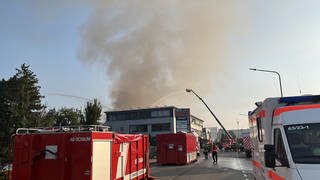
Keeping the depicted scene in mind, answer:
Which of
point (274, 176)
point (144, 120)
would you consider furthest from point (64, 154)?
point (144, 120)

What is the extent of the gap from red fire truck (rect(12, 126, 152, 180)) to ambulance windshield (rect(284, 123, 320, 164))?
5.90 meters

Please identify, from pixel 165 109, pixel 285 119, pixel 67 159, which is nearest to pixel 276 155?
pixel 285 119

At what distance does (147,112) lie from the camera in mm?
127875

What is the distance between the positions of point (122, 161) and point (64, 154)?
2.56 m

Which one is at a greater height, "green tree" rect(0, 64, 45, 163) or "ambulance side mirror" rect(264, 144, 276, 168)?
"green tree" rect(0, 64, 45, 163)

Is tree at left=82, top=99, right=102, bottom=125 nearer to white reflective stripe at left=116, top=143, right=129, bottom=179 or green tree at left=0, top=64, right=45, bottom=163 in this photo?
green tree at left=0, top=64, right=45, bottom=163

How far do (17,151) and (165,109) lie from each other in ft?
375

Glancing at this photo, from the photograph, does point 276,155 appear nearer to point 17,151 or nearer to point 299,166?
point 299,166

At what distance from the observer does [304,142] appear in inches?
297

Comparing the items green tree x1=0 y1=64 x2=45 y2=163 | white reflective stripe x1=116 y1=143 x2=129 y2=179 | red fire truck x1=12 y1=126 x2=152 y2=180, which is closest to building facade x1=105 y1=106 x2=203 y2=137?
green tree x1=0 y1=64 x2=45 y2=163

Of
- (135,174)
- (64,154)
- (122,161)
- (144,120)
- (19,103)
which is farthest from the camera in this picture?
(144,120)

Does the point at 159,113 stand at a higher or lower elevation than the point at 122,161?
higher

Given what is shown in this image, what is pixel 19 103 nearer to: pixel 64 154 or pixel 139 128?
pixel 64 154

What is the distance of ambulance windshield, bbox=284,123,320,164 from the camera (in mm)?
7234
